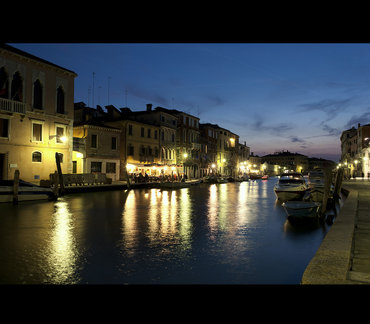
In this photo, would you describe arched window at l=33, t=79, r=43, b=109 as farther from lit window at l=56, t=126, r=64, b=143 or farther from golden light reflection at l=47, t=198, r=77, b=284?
golden light reflection at l=47, t=198, r=77, b=284

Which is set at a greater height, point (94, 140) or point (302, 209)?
point (94, 140)

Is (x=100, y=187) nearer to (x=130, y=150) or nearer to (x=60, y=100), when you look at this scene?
(x=60, y=100)

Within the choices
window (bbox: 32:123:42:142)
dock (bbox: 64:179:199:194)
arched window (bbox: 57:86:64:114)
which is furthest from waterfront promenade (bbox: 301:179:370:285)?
arched window (bbox: 57:86:64:114)

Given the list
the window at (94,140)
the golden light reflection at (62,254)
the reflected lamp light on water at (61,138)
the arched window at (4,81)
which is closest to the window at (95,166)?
the window at (94,140)

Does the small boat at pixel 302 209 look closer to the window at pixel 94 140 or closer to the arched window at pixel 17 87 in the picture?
the arched window at pixel 17 87

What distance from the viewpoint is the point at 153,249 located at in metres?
8.33

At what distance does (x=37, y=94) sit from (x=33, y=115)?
2181 mm

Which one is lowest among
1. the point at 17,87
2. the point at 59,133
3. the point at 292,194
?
the point at 292,194

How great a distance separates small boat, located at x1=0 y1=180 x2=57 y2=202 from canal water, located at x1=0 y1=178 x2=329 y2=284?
215 inches

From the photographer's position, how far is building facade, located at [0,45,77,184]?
2616 cm

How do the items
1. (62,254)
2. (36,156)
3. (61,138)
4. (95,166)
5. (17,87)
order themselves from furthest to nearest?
1. (95,166)
2. (61,138)
3. (36,156)
4. (17,87)
5. (62,254)

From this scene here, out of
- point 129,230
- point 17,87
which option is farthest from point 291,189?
point 17,87
